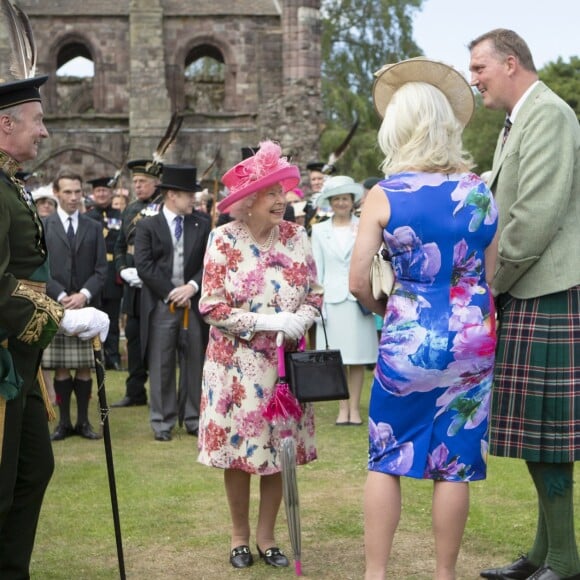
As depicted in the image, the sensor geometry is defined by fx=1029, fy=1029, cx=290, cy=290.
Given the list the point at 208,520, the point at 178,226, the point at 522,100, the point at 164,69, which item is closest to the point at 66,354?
the point at 178,226

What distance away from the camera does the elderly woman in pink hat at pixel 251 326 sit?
5449 millimetres

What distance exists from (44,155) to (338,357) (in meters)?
30.9

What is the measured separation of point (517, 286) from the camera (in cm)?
504

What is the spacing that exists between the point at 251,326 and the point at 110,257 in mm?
8809

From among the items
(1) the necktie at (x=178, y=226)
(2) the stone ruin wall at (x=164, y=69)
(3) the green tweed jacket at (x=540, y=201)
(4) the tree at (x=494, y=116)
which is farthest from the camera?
(4) the tree at (x=494, y=116)

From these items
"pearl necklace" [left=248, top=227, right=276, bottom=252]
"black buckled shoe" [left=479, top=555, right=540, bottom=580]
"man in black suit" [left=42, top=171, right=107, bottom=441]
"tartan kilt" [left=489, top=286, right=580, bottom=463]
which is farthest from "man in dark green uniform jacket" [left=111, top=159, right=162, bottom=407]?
"tartan kilt" [left=489, top=286, right=580, bottom=463]

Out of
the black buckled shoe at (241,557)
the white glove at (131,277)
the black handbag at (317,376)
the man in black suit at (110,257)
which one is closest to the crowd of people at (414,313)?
the black buckled shoe at (241,557)

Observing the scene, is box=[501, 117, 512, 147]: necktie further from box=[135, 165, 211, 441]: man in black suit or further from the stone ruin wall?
the stone ruin wall

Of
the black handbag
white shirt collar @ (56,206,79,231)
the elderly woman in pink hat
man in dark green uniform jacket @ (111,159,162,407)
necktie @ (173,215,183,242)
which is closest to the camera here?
the black handbag

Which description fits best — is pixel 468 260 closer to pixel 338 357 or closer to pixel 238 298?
pixel 338 357

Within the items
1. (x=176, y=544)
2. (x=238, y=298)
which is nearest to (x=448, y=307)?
(x=238, y=298)

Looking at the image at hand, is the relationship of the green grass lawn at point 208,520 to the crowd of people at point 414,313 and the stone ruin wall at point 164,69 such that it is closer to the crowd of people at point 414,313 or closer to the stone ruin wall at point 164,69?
the crowd of people at point 414,313

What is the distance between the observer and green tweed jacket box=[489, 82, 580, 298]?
15.8ft

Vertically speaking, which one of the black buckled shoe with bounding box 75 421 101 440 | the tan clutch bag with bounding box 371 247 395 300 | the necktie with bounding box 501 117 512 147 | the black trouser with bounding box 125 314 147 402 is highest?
the necktie with bounding box 501 117 512 147
